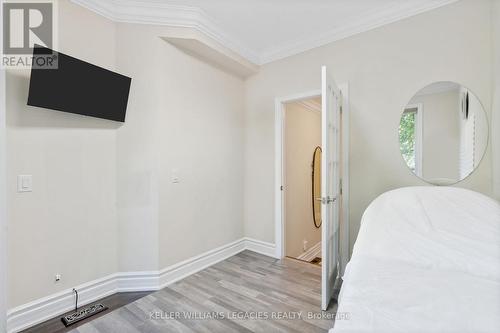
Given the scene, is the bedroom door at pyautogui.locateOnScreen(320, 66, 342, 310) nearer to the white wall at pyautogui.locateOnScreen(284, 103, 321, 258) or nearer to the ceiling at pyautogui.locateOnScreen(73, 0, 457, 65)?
the ceiling at pyautogui.locateOnScreen(73, 0, 457, 65)

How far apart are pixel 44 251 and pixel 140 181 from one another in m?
0.89


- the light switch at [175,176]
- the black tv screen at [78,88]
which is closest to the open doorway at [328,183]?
the light switch at [175,176]

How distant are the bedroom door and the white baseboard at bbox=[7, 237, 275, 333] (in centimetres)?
109

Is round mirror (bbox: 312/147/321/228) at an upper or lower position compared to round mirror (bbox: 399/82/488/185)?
lower

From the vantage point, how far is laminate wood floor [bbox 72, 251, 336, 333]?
177 cm

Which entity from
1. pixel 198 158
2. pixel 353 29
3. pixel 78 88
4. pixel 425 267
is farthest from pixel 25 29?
pixel 425 267

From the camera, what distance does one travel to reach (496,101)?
5.80ft

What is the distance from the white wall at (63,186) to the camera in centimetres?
173

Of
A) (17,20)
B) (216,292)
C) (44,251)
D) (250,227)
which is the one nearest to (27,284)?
(44,251)

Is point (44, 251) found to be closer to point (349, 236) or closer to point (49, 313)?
point (49, 313)

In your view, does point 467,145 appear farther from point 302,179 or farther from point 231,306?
point 231,306

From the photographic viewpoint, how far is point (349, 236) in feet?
8.29

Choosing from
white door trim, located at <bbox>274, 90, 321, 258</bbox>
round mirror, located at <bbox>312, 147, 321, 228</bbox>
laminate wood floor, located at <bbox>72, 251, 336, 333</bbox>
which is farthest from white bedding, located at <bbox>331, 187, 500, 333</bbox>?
round mirror, located at <bbox>312, 147, 321, 228</bbox>

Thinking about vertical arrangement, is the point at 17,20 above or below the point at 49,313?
above
